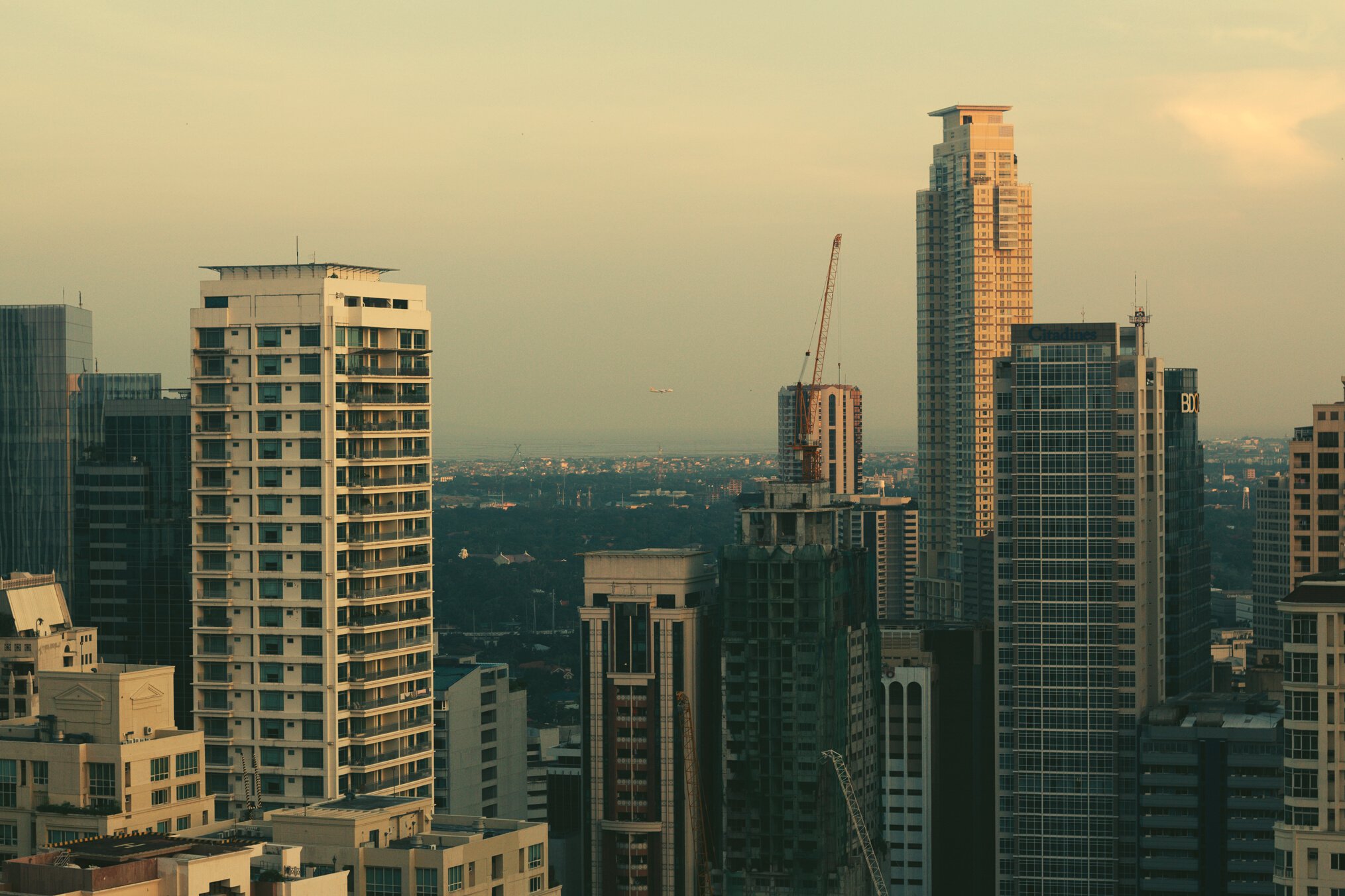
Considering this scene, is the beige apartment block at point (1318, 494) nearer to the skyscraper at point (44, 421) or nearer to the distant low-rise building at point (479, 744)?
the distant low-rise building at point (479, 744)

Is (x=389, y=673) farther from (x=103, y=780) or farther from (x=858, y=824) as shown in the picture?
(x=858, y=824)

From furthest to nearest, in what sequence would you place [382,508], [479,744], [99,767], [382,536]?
1. [479,744]
2. [382,508]
3. [382,536]
4. [99,767]

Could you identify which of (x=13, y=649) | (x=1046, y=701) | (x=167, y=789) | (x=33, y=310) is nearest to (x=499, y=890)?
(x=167, y=789)

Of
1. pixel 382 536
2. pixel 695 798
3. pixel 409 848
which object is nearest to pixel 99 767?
pixel 409 848

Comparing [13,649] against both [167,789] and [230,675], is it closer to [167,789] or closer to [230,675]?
[230,675]

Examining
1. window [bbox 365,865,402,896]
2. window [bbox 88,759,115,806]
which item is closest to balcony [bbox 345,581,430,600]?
window [bbox 88,759,115,806]
